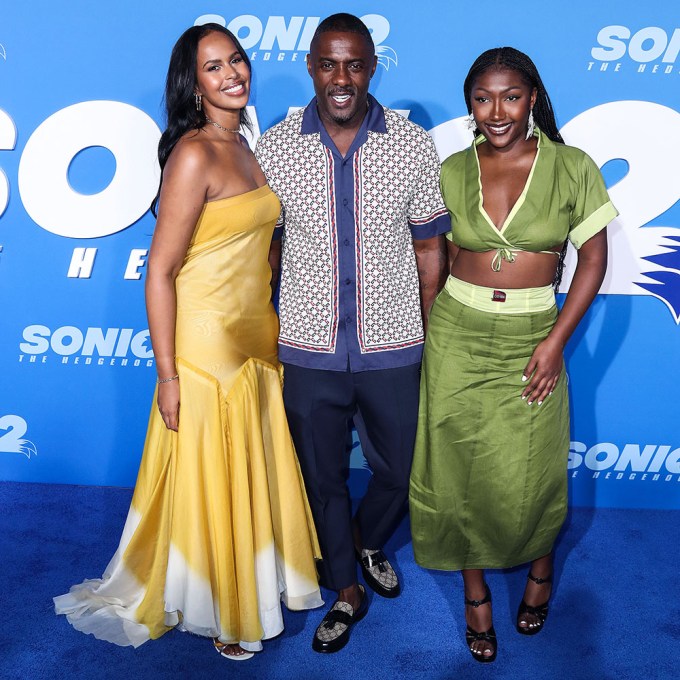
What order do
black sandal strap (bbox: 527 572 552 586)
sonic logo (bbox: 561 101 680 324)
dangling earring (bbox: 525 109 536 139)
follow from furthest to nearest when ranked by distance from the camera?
sonic logo (bbox: 561 101 680 324), black sandal strap (bbox: 527 572 552 586), dangling earring (bbox: 525 109 536 139)

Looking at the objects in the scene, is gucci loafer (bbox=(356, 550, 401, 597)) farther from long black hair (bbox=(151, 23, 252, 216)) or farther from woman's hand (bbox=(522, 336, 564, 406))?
long black hair (bbox=(151, 23, 252, 216))

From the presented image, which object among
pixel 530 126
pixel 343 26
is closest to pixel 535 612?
pixel 530 126

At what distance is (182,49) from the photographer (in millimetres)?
2191

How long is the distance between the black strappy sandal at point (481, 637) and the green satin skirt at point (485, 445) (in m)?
0.12

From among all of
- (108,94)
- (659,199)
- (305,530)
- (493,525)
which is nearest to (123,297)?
(108,94)

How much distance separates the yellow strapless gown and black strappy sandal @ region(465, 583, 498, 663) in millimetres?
500

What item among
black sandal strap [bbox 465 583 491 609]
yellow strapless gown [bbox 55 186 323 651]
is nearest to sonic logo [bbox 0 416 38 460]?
yellow strapless gown [bbox 55 186 323 651]

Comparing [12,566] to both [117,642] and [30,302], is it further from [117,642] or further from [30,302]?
[30,302]

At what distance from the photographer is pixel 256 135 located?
3.00m

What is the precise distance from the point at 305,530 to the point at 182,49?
1.51m

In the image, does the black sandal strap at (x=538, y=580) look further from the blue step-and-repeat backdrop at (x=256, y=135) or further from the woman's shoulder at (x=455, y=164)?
the woman's shoulder at (x=455, y=164)

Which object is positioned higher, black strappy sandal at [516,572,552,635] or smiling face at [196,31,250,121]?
smiling face at [196,31,250,121]

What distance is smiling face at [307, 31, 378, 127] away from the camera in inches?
84.8

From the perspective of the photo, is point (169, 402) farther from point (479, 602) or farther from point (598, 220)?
point (598, 220)
